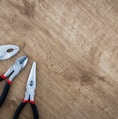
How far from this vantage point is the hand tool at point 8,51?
5.28ft

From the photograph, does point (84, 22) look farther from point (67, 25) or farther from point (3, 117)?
point (3, 117)

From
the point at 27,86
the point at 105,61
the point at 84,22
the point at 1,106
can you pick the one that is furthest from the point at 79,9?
the point at 1,106

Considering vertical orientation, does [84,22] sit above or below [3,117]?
above

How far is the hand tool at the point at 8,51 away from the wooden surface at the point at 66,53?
0.05 feet

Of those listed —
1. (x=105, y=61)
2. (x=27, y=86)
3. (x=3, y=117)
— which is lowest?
(x=3, y=117)

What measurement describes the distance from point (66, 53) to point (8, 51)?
0.19 m

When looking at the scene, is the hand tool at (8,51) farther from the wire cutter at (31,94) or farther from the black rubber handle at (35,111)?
the black rubber handle at (35,111)

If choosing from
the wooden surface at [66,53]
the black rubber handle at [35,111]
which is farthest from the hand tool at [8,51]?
the black rubber handle at [35,111]

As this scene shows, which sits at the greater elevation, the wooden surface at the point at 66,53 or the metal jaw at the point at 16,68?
the wooden surface at the point at 66,53

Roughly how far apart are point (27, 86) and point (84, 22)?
0.28 m

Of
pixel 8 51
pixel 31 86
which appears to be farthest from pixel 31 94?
pixel 8 51

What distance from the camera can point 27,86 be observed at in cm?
161

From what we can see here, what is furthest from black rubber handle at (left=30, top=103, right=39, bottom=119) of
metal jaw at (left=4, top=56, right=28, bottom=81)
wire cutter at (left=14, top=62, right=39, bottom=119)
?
metal jaw at (left=4, top=56, right=28, bottom=81)

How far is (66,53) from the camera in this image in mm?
1633
